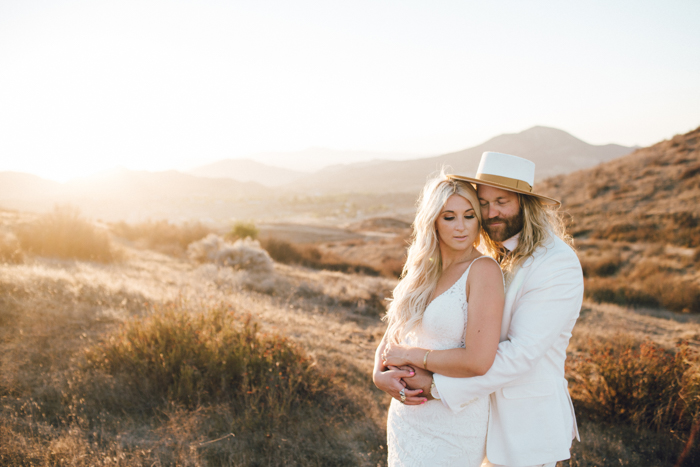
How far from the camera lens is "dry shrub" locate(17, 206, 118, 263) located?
12.4m

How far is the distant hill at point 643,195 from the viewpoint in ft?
56.9

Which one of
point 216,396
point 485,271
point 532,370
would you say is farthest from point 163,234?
point 532,370

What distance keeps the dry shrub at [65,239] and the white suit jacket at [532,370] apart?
14.3 m

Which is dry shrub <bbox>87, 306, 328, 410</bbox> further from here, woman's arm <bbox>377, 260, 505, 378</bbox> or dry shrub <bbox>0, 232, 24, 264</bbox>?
dry shrub <bbox>0, 232, 24, 264</bbox>

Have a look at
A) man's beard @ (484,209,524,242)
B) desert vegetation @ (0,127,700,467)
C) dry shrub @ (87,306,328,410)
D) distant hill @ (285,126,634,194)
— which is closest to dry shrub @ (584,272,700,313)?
desert vegetation @ (0,127,700,467)

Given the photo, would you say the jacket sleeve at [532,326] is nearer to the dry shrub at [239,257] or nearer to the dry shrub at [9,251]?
the dry shrub at [239,257]

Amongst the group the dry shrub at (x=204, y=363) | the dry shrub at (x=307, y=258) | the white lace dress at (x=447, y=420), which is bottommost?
the dry shrub at (x=307, y=258)

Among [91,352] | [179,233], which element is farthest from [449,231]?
[179,233]

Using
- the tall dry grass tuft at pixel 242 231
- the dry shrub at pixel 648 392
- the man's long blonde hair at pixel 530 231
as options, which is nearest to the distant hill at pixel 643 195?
the dry shrub at pixel 648 392

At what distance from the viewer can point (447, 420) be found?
6.75 feet

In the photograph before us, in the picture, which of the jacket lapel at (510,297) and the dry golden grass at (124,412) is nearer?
the jacket lapel at (510,297)

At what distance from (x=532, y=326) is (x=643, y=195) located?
85.6 feet

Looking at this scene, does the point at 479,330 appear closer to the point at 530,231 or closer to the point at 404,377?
the point at 404,377

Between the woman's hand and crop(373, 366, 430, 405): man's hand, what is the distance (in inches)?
1.6
